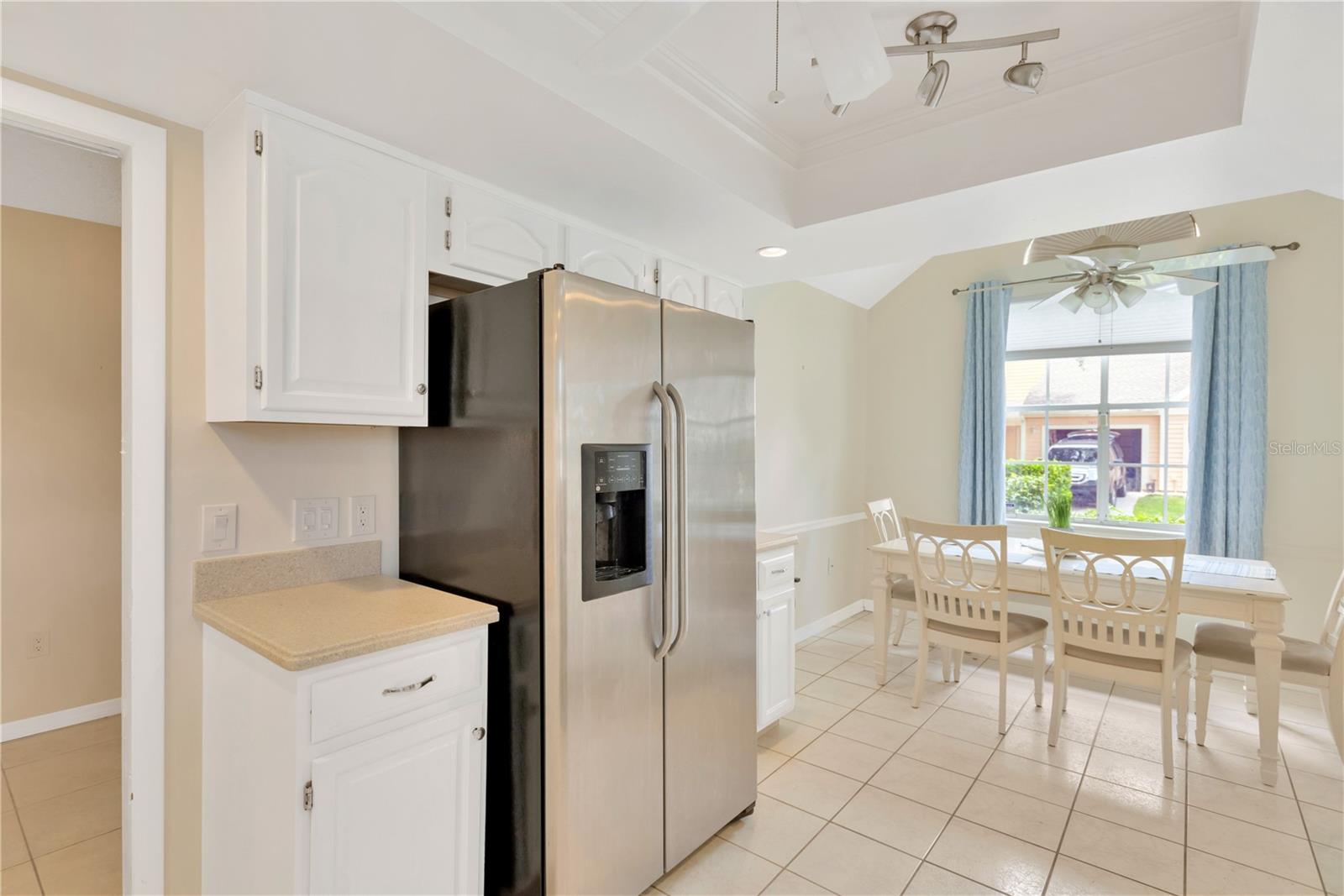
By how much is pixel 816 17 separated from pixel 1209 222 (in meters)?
4.31

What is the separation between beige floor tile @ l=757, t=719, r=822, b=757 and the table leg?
178 centimetres

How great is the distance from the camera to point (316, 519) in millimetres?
1949

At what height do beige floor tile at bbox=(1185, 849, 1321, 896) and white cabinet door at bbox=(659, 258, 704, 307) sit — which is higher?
white cabinet door at bbox=(659, 258, 704, 307)

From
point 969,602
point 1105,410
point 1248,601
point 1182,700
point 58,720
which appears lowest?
point 58,720

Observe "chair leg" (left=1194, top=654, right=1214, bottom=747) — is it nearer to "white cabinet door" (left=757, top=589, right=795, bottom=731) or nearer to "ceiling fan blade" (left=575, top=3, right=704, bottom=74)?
"white cabinet door" (left=757, top=589, right=795, bottom=731)

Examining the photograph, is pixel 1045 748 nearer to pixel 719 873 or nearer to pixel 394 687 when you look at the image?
pixel 719 873

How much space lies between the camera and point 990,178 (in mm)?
2117

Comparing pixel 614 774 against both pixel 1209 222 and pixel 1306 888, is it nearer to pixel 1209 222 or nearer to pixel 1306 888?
pixel 1306 888

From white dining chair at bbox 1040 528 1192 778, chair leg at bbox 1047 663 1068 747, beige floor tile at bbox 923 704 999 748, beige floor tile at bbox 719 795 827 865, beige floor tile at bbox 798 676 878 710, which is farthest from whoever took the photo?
beige floor tile at bbox 798 676 878 710

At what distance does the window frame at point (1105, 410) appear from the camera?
14.1ft

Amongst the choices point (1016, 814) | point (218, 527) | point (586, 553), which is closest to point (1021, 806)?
point (1016, 814)

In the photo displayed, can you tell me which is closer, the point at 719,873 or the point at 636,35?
the point at 636,35

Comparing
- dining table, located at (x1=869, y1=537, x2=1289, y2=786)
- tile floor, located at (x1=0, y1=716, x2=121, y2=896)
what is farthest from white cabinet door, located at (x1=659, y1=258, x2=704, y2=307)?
tile floor, located at (x1=0, y1=716, x2=121, y2=896)

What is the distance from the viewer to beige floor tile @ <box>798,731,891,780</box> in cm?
272
